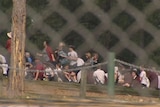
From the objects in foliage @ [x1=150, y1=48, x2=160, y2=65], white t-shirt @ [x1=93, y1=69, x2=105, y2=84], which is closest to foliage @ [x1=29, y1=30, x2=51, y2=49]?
foliage @ [x1=150, y1=48, x2=160, y2=65]

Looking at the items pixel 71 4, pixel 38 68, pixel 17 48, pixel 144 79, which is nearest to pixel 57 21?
pixel 71 4

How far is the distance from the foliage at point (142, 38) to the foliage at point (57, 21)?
0.15 metres

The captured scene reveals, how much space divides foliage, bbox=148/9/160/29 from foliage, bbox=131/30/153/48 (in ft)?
0.09

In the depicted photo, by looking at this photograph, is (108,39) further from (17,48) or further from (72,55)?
(17,48)

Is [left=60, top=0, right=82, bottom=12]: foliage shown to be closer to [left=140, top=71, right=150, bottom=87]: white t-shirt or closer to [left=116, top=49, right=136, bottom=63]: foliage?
[left=116, top=49, right=136, bottom=63]: foliage

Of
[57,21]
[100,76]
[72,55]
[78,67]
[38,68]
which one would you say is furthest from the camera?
[38,68]

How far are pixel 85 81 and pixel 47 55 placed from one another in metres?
1.31

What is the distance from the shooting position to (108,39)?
1.00m

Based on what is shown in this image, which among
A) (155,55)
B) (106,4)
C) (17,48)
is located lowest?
(155,55)

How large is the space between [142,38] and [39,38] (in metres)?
0.25

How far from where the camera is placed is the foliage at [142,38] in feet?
3.03

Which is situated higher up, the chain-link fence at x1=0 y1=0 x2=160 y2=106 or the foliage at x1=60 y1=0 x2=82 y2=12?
the foliage at x1=60 y1=0 x2=82 y2=12

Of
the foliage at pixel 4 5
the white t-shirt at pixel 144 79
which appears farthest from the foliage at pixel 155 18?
the white t-shirt at pixel 144 79

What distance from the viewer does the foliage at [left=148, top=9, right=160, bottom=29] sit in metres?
0.90
